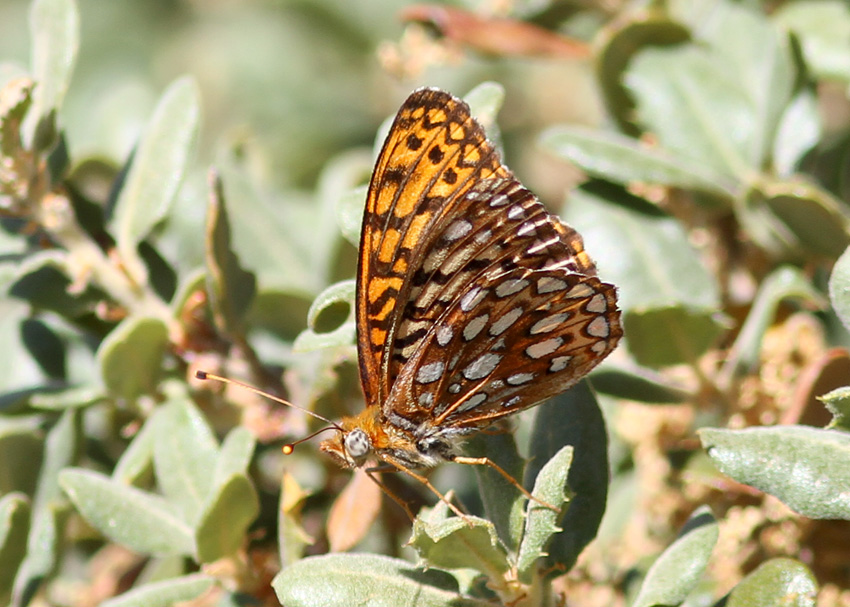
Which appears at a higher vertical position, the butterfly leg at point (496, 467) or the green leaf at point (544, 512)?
the green leaf at point (544, 512)

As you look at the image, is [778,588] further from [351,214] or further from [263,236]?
[263,236]

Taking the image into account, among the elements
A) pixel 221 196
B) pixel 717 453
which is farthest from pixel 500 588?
pixel 221 196

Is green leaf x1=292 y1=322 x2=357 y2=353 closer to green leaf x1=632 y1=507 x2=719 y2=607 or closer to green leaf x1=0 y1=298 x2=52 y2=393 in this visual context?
green leaf x1=632 y1=507 x2=719 y2=607

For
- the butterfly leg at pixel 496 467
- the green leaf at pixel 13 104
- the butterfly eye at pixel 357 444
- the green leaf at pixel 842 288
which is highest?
the green leaf at pixel 13 104

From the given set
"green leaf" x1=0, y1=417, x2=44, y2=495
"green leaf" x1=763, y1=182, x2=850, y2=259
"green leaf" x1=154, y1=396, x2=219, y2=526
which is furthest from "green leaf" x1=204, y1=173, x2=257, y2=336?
"green leaf" x1=763, y1=182, x2=850, y2=259

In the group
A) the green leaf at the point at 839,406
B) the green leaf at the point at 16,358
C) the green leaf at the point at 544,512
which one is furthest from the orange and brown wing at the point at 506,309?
the green leaf at the point at 16,358

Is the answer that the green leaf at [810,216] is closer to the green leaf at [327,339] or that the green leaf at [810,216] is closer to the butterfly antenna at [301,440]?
the green leaf at [327,339]

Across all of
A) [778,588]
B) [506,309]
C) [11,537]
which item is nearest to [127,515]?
[11,537]
